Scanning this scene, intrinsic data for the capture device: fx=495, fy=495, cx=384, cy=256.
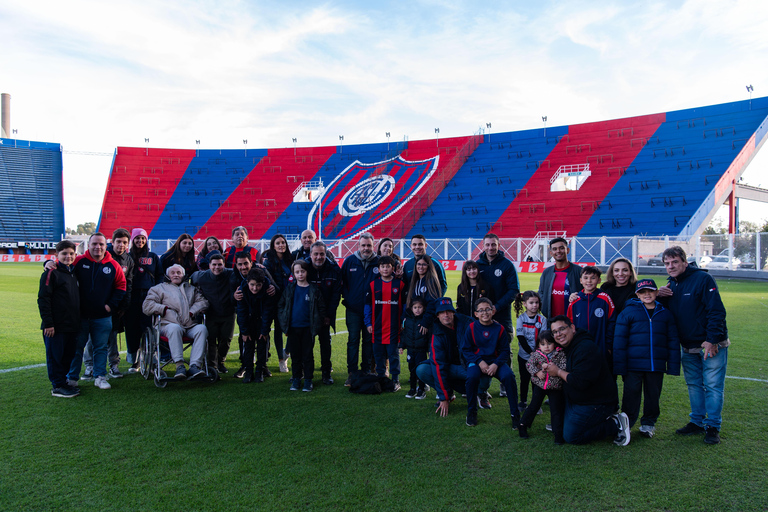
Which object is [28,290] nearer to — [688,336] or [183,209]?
[688,336]

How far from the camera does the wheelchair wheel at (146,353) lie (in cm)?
576

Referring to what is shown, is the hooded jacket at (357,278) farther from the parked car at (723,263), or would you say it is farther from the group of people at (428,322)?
the parked car at (723,263)

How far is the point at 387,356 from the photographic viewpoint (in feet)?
19.5

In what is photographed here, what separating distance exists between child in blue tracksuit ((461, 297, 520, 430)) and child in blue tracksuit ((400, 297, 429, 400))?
2.16 feet

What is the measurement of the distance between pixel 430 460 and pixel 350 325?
251 centimetres

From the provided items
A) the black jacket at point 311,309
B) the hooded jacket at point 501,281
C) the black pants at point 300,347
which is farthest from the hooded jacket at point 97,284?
the hooded jacket at point 501,281

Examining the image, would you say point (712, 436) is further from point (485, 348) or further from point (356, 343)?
point (356, 343)

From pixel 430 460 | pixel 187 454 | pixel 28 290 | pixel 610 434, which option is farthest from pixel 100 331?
pixel 28 290

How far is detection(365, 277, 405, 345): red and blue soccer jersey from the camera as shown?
5770 millimetres

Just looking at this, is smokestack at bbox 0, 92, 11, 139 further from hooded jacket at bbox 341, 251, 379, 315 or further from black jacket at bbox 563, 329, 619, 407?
black jacket at bbox 563, 329, 619, 407

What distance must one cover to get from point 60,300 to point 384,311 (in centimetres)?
349

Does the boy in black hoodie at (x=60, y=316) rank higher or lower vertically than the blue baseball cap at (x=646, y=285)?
lower

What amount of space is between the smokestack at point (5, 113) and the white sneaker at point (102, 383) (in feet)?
244

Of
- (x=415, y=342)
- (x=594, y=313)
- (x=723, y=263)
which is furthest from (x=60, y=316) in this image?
(x=723, y=263)
